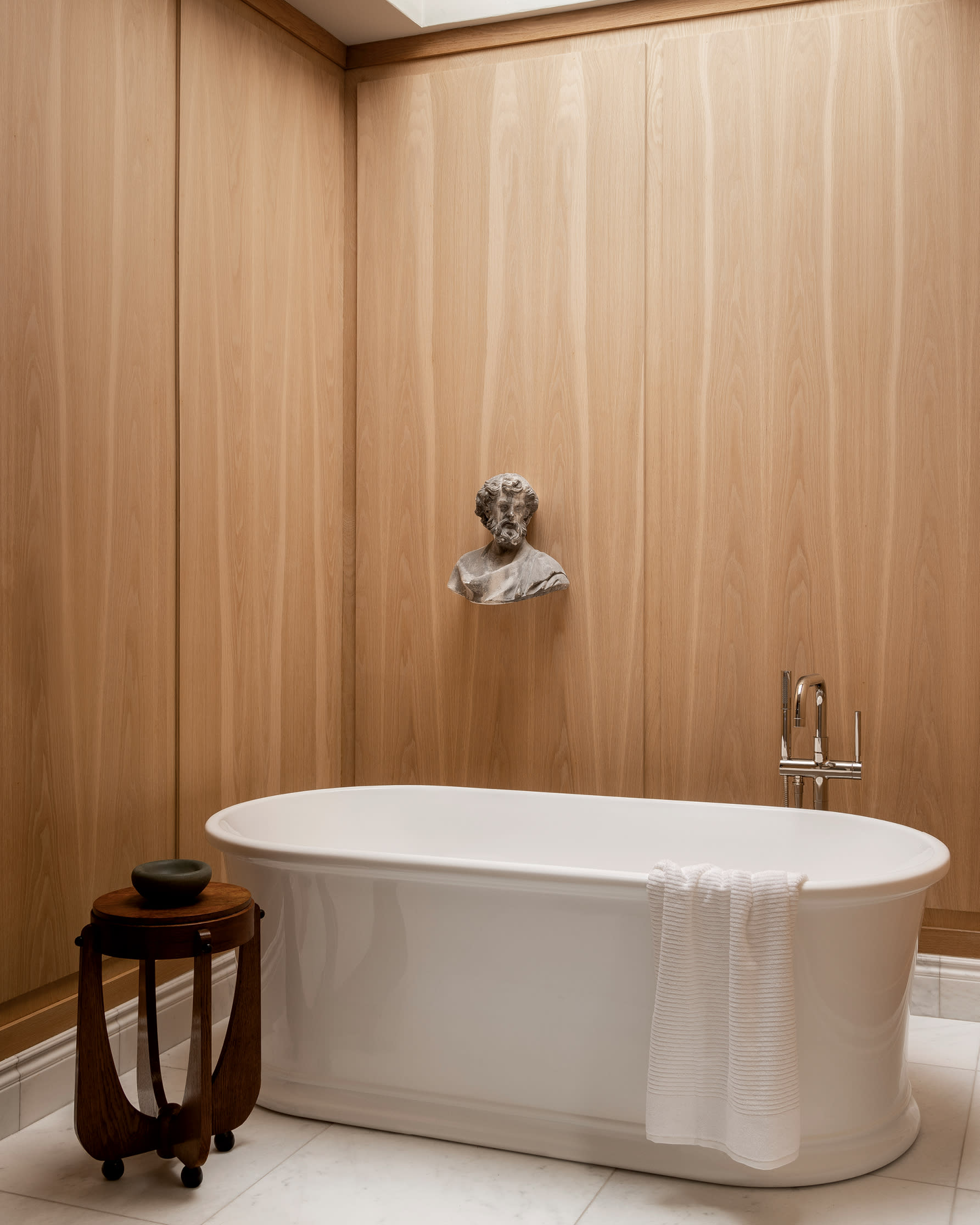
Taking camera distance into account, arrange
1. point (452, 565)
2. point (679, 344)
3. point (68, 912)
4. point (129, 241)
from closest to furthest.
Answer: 1. point (68, 912)
2. point (129, 241)
3. point (679, 344)
4. point (452, 565)

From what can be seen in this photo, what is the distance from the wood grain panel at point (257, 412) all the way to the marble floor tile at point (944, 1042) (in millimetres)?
1773

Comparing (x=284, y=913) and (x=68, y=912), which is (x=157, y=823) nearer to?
(x=68, y=912)

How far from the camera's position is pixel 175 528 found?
283 cm

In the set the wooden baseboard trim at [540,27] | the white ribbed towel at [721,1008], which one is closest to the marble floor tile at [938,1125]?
the white ribbed towel at [721,1008]

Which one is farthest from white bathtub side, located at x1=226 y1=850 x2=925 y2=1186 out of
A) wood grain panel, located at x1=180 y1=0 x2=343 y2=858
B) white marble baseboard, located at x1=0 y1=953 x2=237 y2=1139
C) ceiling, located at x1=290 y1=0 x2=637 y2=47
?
ceiling, located at x1=290 y1=0 x2=637 y2=47

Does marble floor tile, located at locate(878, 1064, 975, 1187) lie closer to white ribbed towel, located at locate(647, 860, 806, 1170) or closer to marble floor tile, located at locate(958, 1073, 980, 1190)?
marble floor tile, located at locate(958, 1073, 980, 1190)

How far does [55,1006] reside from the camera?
2.46m

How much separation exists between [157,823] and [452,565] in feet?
3.86

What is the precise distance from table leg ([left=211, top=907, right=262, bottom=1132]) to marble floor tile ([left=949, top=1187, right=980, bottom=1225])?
1.31 m

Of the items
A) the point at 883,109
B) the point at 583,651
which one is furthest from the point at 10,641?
the point at 883,109

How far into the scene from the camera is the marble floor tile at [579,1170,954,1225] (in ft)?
6.55

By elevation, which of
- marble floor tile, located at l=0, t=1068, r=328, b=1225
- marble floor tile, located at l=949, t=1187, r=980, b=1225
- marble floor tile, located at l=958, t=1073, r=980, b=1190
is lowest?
marble floor tile, located at l=0, t=1068, r=328, b=1225

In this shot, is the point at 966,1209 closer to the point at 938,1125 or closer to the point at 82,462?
the point at 938,1125

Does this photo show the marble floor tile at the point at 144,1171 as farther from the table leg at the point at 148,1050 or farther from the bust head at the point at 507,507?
the bust head at the point at 507,507
